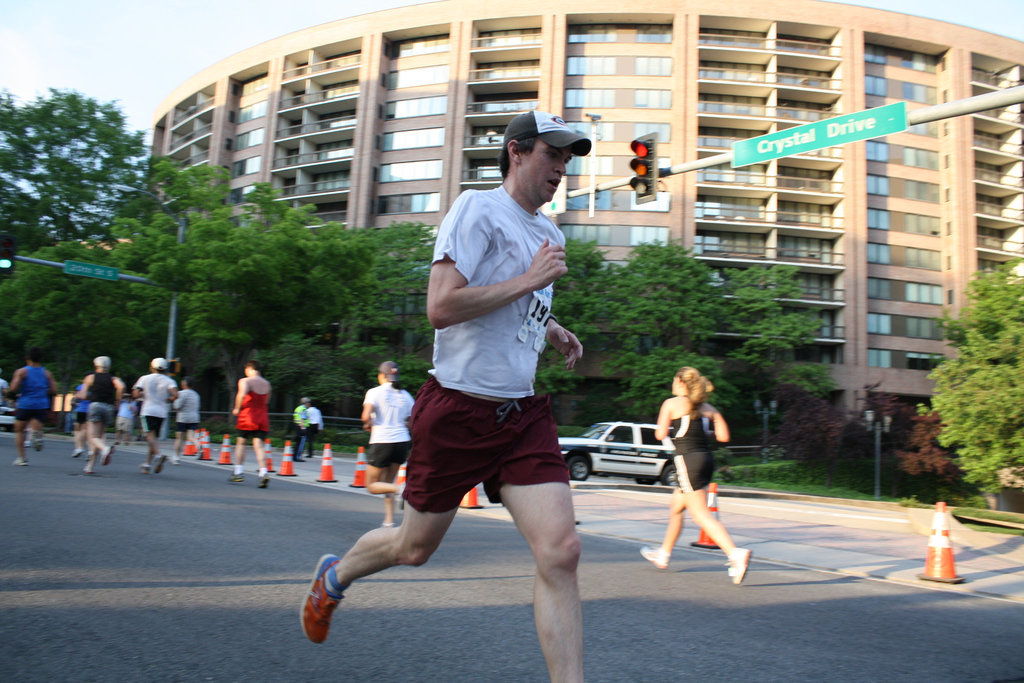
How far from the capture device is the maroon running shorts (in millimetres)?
2590

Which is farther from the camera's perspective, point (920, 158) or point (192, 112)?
point (192, 112)

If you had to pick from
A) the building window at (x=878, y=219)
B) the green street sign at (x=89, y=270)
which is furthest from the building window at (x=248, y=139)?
the building window at (x=878, y=219)

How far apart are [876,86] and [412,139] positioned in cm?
3048

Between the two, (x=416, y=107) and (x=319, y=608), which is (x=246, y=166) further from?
(x=319, y=608)

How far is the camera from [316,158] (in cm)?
5234

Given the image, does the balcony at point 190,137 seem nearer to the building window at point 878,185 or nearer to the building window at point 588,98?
the building window at point 588,98

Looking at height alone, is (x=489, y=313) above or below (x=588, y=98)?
below

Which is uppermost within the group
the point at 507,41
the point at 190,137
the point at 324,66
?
the point at 507,41

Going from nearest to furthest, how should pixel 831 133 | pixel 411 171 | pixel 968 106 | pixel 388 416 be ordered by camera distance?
pixel 968 106
pixel 388 416
pixel 831 133
pixel 411 171

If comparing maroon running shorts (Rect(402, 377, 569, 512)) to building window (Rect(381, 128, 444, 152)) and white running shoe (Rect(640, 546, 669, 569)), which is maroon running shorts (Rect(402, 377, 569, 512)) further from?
building window (Rect(381, 128, 444, 152))

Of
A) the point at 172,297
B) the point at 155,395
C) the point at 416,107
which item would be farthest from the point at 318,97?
the point at 155,395

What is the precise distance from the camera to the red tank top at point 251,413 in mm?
11320

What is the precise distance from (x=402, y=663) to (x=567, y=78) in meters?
48.7

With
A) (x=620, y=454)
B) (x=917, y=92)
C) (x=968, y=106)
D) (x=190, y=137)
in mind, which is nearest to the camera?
(x=968, y=106)
